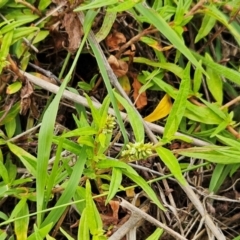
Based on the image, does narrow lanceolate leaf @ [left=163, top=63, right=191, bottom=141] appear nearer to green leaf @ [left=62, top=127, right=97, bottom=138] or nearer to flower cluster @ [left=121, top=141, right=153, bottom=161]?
flower cluster @ [left=121, top=141, right=153, bottom=161]

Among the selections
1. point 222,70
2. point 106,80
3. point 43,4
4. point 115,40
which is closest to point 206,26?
point 222,70

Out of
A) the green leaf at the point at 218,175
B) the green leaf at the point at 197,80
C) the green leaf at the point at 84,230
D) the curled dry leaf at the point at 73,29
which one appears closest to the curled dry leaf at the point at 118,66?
the curled dry leaf at the point at 73,29

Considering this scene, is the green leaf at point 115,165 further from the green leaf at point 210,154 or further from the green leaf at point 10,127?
the green leaf at point 10,127

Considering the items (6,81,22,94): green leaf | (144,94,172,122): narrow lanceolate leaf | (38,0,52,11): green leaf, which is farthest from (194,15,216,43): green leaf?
(6,81,22,94): green leaf

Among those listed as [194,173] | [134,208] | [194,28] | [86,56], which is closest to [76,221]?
[134,208]

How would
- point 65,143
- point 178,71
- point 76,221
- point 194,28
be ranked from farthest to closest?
point 194,28 → point 178,71 → point 76,221 → point 65,143

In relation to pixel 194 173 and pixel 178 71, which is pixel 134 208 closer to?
pixel 194 173

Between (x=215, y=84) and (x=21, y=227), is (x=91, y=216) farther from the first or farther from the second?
(x=215, y=84)
